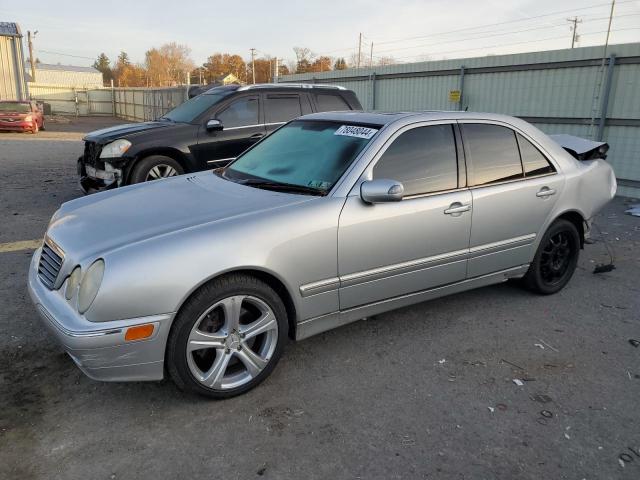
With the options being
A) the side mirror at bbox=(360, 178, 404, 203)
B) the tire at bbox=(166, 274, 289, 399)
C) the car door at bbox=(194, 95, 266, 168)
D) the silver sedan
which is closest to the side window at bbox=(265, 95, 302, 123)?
the car door at bbox=(194, 95, 266, 168)

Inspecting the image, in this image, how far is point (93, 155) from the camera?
7273 mm

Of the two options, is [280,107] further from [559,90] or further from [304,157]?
[559,90]

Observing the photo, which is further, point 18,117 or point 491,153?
point 18,117

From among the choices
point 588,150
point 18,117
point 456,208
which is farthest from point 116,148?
point 18,117

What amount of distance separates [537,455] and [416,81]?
13437 millimetres

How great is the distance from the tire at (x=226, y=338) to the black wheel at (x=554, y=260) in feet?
8.49

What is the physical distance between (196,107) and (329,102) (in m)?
Answer: 2.07

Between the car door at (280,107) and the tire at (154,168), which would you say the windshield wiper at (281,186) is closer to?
the tire at (154,168)

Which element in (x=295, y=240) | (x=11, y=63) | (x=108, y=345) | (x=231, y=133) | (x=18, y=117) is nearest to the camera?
(x=108, y=345)

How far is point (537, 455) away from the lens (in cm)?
262

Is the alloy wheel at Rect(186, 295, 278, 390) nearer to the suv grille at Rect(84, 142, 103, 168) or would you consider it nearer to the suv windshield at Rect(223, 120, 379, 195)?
the suv windshield at Rect(223, 120, 379, 195)

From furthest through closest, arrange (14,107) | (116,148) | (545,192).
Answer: (14,107) → (116,148) → (545,192)

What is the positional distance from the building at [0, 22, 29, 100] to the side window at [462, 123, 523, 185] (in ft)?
101

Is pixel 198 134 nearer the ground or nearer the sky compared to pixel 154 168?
nearer the sky
